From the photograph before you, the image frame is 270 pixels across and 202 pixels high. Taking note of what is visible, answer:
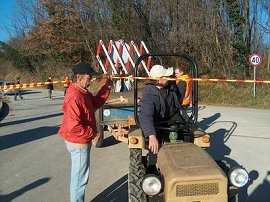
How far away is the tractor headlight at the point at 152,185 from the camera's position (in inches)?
154

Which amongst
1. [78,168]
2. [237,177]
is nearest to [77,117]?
[78,168]

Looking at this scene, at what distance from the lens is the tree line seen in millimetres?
24656

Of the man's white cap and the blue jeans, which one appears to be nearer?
the blue jeans

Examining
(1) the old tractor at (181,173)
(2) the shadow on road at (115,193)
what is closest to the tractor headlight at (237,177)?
(1) the old tractor at (181,173)

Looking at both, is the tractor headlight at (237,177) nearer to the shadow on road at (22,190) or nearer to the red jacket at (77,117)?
the red jacket at (77,117)

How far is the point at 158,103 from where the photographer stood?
16.9ft

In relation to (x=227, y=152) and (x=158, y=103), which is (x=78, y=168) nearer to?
(x=158, y=103)

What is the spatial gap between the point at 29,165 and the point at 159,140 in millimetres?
3841

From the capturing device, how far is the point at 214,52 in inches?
1011

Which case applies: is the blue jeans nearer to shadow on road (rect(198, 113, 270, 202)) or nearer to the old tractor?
the old tractor

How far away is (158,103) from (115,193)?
1.75 metres

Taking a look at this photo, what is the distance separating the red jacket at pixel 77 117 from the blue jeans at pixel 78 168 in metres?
0.11

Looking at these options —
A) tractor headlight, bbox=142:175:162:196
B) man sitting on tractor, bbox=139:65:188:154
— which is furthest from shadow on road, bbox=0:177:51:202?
tractor headlight, bbox=142:175:162:196

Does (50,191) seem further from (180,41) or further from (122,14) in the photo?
(122,14)
